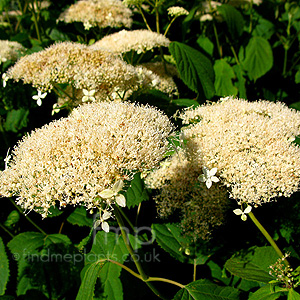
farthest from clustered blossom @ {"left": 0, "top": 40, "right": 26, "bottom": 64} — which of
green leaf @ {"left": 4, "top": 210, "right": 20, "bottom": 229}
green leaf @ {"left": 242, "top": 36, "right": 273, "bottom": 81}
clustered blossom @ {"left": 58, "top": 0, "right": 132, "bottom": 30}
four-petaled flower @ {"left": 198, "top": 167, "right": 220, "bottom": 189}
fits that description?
green leaf @ {"left": 242, "top": 36, "right": 273, "bottom": 81}

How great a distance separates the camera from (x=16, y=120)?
2209 millimetres

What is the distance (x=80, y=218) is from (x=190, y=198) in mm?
629

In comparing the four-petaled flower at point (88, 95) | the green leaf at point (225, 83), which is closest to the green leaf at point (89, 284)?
the four-petaled flower at point (88, 95)

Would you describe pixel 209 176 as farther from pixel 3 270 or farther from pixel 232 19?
pixel 232 19

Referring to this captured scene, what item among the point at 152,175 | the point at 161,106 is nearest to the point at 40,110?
the point at 161,106

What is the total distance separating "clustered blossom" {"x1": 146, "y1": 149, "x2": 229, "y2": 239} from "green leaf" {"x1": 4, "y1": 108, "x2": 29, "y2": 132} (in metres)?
1.14

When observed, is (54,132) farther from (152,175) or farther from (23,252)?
(23,252)

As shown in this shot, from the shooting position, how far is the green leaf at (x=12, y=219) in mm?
1830

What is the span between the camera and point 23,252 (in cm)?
156

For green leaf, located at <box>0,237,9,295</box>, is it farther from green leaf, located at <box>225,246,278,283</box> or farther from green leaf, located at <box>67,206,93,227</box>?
green leaf, located at <box>225,246,278,283</box>

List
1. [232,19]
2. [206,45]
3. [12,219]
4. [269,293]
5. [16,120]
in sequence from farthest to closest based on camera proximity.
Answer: [206,45]
[232,19]
[16,120]
[12,219]
[269,293]

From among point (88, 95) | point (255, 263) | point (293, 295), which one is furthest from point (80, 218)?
point (293, 295)

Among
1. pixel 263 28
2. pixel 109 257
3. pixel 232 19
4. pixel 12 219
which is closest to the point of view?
pixel 109 257

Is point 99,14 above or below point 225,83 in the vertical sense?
above
